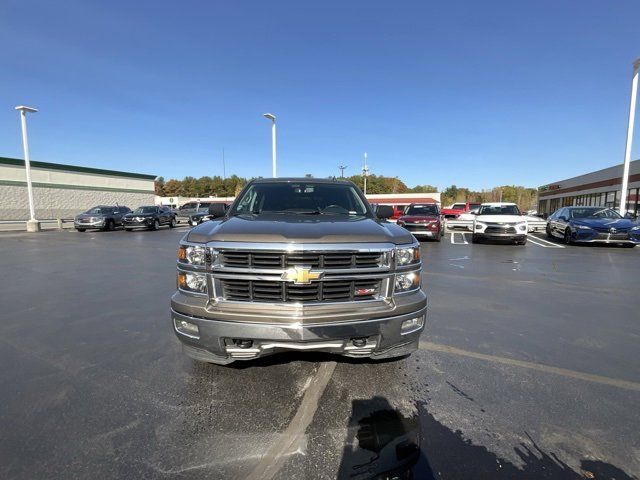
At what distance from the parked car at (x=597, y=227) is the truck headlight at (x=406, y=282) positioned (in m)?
13.6

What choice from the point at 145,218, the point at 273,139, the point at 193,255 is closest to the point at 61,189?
the point at 145,218

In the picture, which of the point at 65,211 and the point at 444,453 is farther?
the point at 65,211

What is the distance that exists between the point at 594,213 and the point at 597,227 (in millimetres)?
1724

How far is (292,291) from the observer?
2.77 m

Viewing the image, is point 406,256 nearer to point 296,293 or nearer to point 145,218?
point 296,293

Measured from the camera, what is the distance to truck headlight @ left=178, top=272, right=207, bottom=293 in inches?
114

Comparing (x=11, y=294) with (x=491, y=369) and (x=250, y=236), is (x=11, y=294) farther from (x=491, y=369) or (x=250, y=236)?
(x=491, y=369)

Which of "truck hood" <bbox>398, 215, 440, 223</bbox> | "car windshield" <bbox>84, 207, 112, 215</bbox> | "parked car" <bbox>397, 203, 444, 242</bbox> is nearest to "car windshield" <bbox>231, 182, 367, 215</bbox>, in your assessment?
"parked car" <bbox>397, 203, 444, 242</bbox>

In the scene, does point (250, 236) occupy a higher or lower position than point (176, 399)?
higher

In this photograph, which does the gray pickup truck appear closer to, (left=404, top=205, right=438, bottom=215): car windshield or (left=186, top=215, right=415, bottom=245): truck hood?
(left=186, top=215, right=415, bottom=245): truck hood

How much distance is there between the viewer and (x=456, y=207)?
33469mm

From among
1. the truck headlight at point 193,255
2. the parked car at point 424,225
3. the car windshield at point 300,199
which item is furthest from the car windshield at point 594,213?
the truck headlight at point 193,255

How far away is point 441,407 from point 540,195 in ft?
201

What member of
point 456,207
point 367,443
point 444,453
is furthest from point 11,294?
point 456,207
